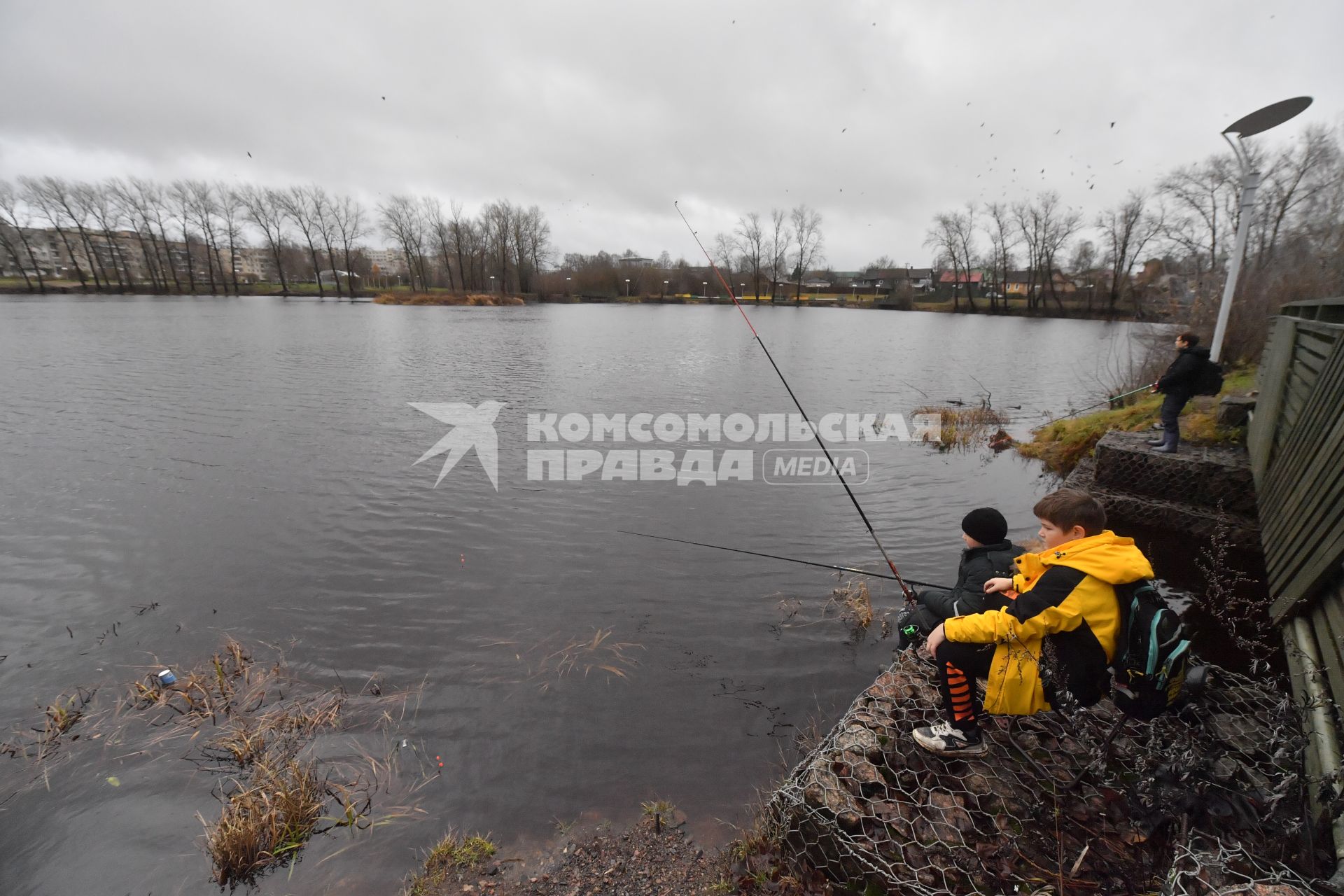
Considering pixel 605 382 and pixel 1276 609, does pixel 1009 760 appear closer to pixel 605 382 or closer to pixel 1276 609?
pixel 1276 609

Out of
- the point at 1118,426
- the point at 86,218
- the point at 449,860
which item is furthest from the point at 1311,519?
the point at 86,218

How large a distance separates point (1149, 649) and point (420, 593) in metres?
6.14

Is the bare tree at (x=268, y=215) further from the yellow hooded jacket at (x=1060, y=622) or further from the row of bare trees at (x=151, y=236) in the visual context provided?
the yellow hooded jacket at (x=1060, y=622)

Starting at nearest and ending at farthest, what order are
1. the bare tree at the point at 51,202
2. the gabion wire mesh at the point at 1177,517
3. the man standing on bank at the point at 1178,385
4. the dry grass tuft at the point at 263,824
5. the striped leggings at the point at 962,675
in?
the striped leggings at the point at 962,675 < the dry grass tuft at the point at 263,824 < the gabion wire mesh at the point at 1177,517 < the man standing on bank at the point at 1178,385 < the bare tree at the point at 51,202

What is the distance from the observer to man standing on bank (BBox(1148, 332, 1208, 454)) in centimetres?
714

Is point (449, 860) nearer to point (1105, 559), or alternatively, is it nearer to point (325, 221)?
point (1105, 559)

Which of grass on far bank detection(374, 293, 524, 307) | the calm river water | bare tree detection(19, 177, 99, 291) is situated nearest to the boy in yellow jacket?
the calm river water

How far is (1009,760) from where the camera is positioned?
2.98m

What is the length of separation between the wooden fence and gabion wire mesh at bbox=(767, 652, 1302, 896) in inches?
7.6

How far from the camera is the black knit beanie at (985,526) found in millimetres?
3299

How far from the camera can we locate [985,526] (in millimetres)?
3307

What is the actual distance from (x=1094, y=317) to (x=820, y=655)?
6465 cm

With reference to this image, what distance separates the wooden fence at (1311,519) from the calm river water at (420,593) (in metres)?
2.65

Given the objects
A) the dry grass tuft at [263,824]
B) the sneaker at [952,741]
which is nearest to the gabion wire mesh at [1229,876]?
the sneaker at [952,741]
